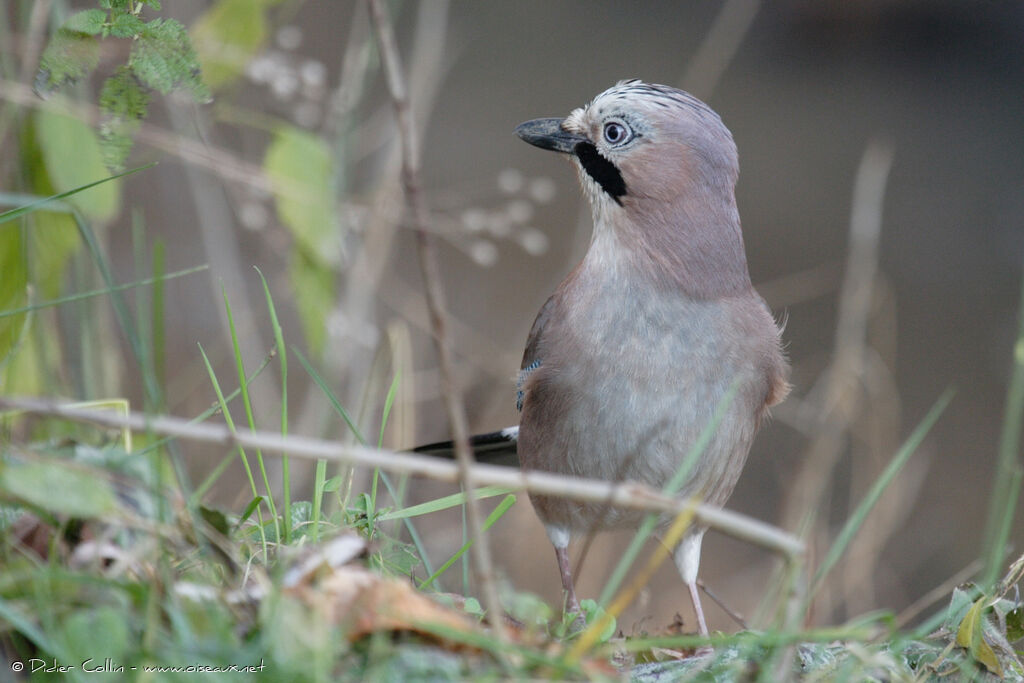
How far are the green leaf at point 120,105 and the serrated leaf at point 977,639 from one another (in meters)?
1.81

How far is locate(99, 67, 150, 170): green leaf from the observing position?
215 cm

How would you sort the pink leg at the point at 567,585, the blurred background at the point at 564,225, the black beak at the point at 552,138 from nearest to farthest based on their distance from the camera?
the pink leg at the point at 567,585 < the black beak at the point at 552,138 < the blurred background at the point at 564,225

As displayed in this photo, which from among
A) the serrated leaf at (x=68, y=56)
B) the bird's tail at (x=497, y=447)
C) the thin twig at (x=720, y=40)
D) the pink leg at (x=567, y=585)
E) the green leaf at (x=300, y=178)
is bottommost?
Result: the pink leg at (x=567, y=585)

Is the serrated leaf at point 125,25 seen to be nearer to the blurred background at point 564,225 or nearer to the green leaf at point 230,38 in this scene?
the blurred background at point 564,225

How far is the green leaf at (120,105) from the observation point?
215cm

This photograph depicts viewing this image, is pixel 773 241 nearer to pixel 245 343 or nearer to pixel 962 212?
pixel 962 212

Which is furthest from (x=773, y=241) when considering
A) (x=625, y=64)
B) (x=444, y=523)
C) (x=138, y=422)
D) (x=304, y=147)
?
(x=138, y=422)

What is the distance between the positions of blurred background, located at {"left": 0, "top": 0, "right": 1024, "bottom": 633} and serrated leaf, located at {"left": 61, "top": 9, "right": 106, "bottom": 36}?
38 cm

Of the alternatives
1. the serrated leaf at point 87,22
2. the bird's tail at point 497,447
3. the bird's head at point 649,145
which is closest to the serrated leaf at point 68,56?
→ the serrated leaf at point 87,22

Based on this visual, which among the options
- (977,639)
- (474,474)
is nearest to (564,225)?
(977,639)

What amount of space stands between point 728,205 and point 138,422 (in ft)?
6.66

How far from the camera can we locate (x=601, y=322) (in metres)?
2.99

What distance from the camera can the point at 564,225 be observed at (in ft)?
30.7

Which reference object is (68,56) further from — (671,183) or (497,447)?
(497,447)
